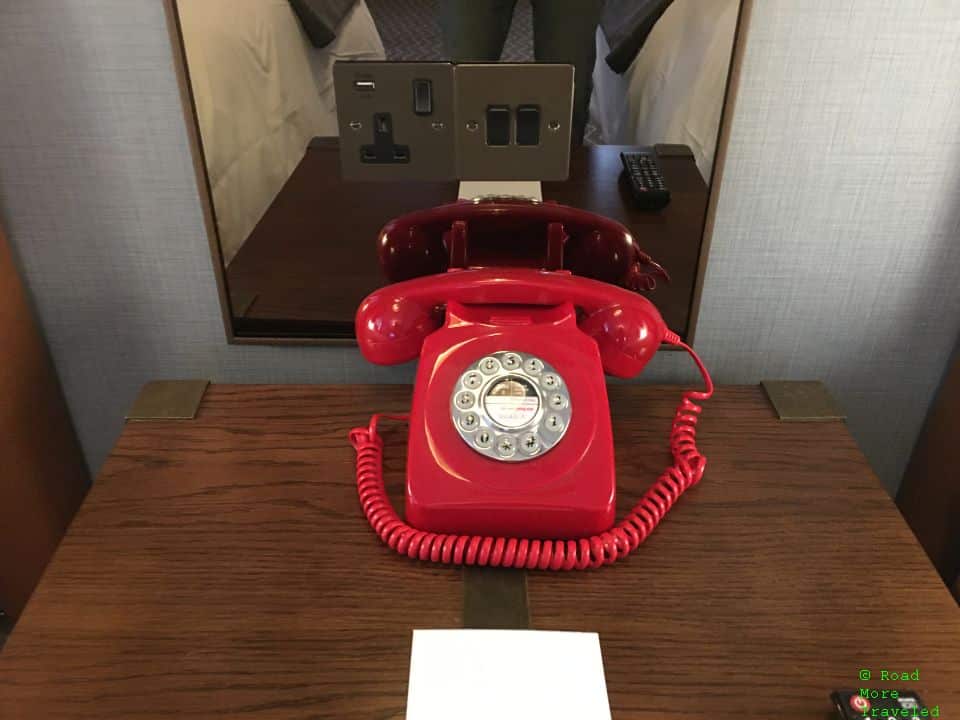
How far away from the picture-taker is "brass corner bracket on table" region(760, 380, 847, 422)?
0.84 meters

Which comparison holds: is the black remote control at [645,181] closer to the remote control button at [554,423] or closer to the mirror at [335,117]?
the mirror at [335,117]

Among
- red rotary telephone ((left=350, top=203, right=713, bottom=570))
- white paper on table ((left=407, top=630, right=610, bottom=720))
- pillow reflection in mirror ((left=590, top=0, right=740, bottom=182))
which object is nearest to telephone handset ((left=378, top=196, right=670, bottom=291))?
red rotary telephone ((left=350, top=203, right=713, bottom=570))

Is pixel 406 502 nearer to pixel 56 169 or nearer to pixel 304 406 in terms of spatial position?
pixel 304 406

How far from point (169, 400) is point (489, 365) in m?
0.39

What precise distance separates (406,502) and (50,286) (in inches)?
20.4

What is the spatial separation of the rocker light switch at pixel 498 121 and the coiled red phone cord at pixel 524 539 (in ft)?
0.84

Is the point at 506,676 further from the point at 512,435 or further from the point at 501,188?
the point at 501,188

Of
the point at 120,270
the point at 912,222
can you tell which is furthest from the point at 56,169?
the point at 912,222

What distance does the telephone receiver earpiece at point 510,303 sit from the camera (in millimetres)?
687

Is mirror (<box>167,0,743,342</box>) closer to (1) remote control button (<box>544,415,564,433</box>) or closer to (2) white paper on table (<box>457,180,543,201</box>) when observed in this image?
(2) white paper on table (<box>457,180,543,201</box>)

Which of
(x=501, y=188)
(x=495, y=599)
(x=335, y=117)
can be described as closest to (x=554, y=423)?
(x=495, y=599)

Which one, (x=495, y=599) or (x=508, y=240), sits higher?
(x=508, y=240)

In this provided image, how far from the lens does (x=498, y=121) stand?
0.76m

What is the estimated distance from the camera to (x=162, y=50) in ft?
2.39
